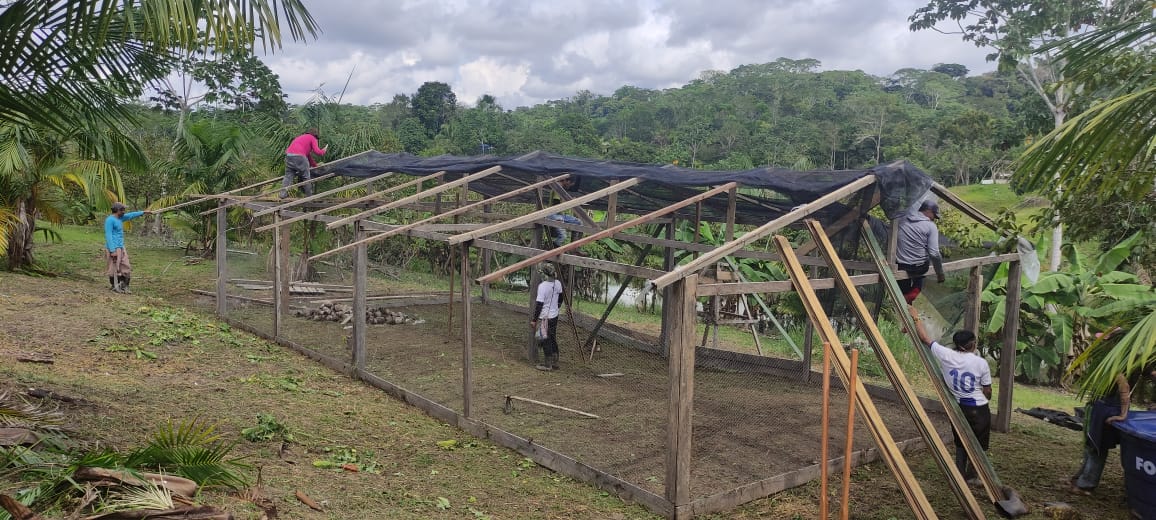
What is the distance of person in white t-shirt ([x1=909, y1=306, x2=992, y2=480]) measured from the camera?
6355 mm

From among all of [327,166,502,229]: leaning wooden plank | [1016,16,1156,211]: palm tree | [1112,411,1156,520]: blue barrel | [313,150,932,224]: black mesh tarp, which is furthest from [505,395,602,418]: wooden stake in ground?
[1016,16,1156,211]: palm tree

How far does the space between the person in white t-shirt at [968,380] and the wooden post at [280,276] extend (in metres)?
8.04

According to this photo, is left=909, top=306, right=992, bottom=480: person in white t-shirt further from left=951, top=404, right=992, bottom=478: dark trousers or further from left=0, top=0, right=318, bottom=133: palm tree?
left=0, top=0, right=318, bottom=133: palm tree

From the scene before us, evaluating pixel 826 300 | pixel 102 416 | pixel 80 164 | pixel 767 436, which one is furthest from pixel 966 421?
pixel 80 164

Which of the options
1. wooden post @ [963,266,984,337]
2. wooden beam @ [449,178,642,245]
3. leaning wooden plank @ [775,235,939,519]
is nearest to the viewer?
leaning wooden plank @ [775,235,939,519]

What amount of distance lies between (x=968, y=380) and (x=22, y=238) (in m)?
13.5

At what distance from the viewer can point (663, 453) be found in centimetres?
696

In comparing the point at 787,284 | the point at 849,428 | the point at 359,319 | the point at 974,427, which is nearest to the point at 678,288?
the point at 787,284

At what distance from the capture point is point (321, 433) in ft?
22.9

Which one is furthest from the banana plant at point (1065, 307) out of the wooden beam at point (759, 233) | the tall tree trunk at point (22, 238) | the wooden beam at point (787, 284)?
the tall tree trunk at point (22, 238)

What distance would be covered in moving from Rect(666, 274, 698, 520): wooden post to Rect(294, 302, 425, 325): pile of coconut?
7.49 m

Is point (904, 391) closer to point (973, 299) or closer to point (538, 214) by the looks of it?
point (973, 299)

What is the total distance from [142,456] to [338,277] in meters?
12.3

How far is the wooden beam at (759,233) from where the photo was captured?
561 cm
